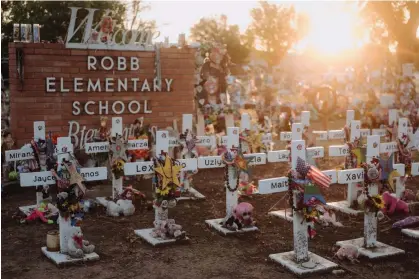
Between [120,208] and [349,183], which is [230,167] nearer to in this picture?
[120,208]

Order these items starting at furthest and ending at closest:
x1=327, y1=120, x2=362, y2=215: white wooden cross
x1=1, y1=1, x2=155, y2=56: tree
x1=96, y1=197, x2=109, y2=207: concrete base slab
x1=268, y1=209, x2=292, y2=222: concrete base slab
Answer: x1=1, y1=1, x2=155, y2=56: tree → x1=96, y1=197, x2=109, y2=207: concrete base slab → x1=268, y1=209, x2=292, y2=222: concrete base slab → x1=327, y1=120, x2=362, y2=215: white wooden cross

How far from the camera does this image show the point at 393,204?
30.7 feet

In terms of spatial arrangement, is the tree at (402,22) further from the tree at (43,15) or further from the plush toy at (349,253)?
the plush toy at (349,253)

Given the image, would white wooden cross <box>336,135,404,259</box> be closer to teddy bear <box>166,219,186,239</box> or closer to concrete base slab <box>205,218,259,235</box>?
concrete base slab <box>205,218,259,235</box>

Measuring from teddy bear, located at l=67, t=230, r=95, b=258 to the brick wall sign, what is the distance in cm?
582

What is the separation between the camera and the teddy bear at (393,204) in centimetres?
933

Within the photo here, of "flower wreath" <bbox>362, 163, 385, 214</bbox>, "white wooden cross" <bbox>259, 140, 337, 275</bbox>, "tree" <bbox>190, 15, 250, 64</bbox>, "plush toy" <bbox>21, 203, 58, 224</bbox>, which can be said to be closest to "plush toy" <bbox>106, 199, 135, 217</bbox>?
"plush toy" <bbox>21, 203, 58, 224</bbox>

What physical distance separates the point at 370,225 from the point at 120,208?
4.27m

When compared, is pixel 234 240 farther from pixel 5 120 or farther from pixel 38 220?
pixel 5 120

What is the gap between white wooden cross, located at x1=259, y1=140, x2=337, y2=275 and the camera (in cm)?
661

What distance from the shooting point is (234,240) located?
8.01 meters

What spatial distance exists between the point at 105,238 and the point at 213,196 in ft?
10.9

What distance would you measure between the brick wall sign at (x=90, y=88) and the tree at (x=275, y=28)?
1419 inches

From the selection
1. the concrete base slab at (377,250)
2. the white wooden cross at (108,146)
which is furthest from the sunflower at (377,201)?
the white wooden cross at (108,146)
